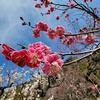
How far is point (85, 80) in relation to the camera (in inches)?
340

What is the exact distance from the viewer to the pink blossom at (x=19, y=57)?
4.96 feet

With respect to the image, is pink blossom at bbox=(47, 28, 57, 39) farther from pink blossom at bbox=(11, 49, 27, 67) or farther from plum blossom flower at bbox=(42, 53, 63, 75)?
pink blossom at bbox=(11, 49, 27, 67)

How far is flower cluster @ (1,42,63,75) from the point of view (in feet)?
5.02

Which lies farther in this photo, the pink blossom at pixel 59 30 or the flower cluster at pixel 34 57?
the pink blossom at pixel 59 30

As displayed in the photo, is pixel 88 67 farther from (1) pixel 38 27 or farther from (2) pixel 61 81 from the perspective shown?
(1) pixel 38 27

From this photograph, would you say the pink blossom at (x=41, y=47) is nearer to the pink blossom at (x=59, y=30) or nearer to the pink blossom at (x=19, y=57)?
the pink blossom at (x=19, y=57)

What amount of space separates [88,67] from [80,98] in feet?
8.06

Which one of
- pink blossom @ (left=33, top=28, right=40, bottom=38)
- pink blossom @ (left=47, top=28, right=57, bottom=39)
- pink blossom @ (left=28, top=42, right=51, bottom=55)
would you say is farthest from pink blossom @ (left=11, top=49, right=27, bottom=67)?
pink blossom @ (left=33, top=28, right=40, bottom=38)

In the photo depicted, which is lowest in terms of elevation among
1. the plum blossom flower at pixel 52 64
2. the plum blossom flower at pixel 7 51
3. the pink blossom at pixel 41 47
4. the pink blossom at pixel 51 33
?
the plum blossom flower at pixel 52 64

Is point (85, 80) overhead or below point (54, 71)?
overhead

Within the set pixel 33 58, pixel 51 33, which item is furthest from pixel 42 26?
pixel 33 58

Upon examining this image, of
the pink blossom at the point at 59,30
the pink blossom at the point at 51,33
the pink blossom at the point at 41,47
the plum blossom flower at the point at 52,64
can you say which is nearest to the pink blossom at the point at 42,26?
the pink blossom at the point at 51,33

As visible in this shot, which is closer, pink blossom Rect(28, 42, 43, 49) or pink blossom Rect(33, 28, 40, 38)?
pink blossom Rect(28, 42, 43, 49)

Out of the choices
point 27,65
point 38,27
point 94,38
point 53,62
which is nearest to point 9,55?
point 27,65
